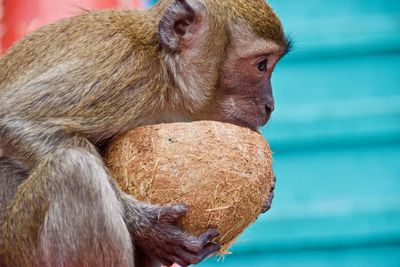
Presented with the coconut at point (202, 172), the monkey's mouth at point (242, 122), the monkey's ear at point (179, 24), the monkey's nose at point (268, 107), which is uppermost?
the monkey's ear at point (179, 24)

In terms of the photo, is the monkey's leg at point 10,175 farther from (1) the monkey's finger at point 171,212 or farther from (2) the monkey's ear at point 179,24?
(2) the monkey's ear at point 179,24

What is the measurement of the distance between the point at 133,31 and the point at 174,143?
0.71 m

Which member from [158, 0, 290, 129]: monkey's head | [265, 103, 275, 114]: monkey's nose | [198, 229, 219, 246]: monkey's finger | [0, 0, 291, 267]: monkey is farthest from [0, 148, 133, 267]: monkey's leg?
[265, 103, 275, 114]: monkey's nose

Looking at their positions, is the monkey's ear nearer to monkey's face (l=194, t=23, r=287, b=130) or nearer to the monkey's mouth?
monkey's face (l=194, t=23, r=287, b=130)

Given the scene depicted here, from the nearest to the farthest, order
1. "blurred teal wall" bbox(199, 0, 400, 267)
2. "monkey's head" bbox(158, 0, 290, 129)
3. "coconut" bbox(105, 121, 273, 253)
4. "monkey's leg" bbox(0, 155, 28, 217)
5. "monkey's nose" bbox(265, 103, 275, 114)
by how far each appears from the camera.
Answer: "coconut" bbox(105, 121, 273, 253)
"monkey's leg" bbox(0, 155, 28, 217)
"monkey's head" bbox(158, 0, 290, 129)
"monkey's nose" bbox(265, 103, 275, 114)
"blurred teal wall" bbox(199, 0, 400, 267)

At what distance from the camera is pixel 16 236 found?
424 cm

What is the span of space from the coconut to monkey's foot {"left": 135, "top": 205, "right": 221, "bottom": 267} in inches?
1.1

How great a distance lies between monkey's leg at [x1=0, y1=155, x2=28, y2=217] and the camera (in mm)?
4371

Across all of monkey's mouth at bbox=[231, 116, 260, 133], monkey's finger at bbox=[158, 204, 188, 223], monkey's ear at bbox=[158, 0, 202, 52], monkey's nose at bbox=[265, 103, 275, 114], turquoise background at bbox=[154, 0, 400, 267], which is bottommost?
monkey's finger at bbox=[158, 204, 188, 223]

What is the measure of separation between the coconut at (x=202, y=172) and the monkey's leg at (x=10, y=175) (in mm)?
406

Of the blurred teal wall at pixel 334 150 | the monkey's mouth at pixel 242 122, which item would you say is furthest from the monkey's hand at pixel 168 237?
the blurred teal wall at pixel 334 150

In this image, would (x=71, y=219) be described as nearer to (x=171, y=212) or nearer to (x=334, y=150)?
(x=171, y=212)

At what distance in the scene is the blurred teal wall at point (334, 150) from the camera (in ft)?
23.9

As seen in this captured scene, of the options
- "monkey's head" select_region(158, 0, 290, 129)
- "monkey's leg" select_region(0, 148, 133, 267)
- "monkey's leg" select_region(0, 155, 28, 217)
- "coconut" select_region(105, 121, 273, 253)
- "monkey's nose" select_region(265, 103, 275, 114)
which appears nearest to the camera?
"coconut" select_region(105, 121, 273, 253)
